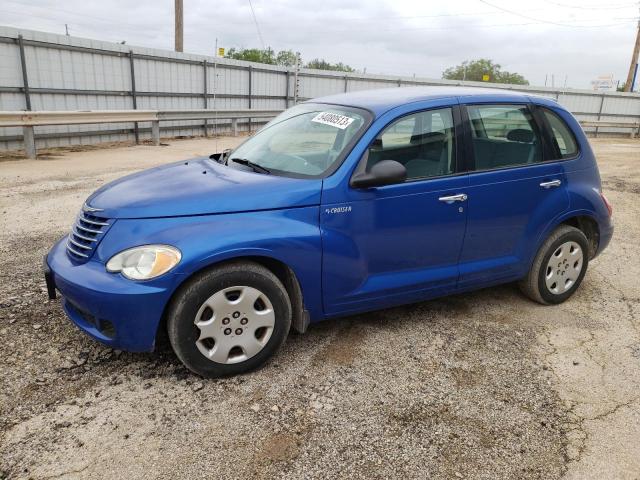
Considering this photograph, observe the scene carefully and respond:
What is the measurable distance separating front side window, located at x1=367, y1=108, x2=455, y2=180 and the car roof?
0.45ft

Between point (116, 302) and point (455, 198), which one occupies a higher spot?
point (455, 198)

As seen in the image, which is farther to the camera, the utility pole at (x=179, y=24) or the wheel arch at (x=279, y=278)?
the utility pole at (x=179, y=24)

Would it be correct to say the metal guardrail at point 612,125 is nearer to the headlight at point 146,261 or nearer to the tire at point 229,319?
the tire at point 229,319

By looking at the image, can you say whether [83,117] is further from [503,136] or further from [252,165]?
[503,136]

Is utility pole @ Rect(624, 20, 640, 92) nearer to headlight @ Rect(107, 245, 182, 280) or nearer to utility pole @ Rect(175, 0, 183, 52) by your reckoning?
utility pole @ Rect(175, 0, 183, 52)

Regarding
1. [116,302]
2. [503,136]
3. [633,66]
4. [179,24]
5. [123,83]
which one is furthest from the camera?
[633,66]

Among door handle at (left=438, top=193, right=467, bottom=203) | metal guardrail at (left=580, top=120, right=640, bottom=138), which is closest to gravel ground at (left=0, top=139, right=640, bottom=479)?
door handle at (left=438, top=193, right=467, bottom=203)

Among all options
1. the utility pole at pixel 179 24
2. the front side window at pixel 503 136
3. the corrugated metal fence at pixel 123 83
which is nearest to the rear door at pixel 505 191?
the front side window at pixel 503 136

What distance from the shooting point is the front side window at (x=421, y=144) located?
3533 millimetres

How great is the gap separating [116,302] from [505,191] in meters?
2.78

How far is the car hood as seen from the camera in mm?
3039

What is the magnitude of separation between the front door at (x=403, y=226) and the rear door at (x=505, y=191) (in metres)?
0.14

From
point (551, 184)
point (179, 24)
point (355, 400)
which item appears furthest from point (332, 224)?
point (179, 24)

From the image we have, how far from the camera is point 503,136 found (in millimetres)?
4039
